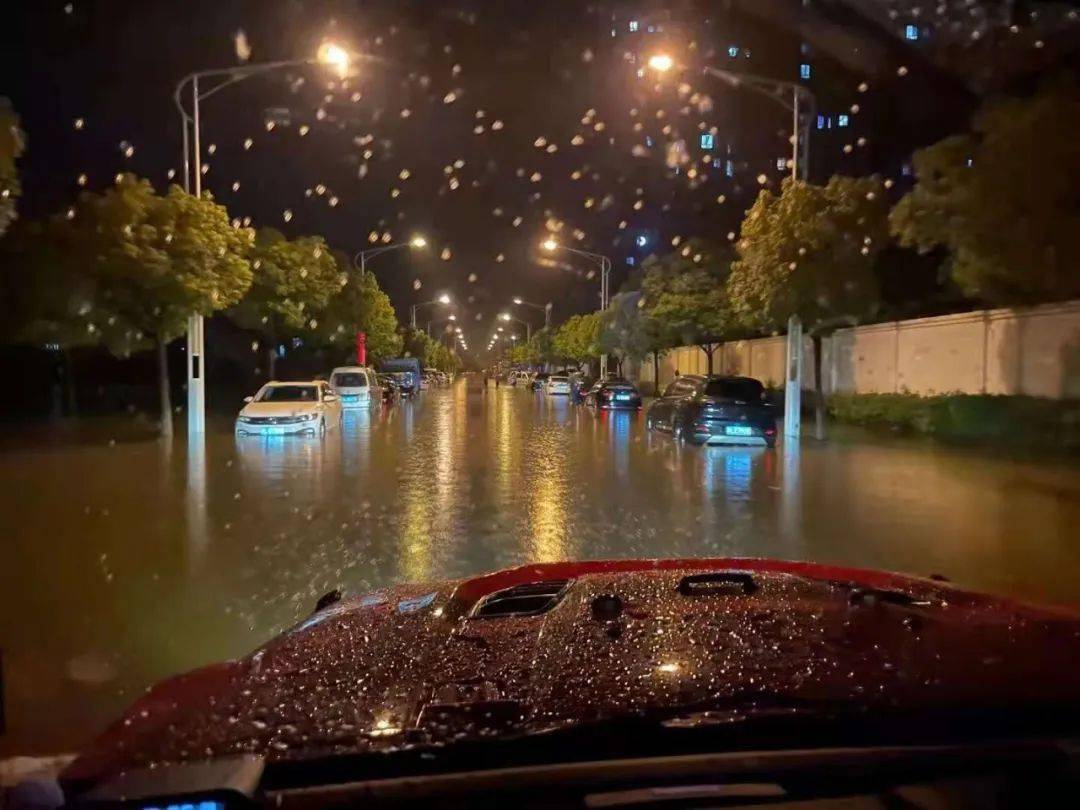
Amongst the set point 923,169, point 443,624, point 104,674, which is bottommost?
point 104,674

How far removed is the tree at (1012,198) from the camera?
17.5 m

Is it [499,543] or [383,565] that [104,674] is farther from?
[499,543]

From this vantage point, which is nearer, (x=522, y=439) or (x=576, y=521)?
(x=576, y=521)

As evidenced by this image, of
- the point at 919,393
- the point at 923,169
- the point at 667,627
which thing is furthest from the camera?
the point at 919,393

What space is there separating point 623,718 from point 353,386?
127ft

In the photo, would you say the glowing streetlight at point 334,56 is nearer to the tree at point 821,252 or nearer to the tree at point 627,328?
the tree at point 821,252

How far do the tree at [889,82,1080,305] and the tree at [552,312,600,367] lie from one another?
140 ft

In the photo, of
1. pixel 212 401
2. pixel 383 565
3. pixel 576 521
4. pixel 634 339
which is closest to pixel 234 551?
pixel 383 565

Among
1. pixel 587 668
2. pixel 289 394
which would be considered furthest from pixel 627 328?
pixel 587 668

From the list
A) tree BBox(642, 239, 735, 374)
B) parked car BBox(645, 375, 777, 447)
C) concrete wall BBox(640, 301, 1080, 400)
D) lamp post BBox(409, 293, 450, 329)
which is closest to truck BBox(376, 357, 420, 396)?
tree BBox(642, 239, 735, 374)

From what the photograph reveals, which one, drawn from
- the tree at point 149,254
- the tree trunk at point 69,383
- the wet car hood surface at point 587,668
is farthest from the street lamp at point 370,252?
the wet car hood surface at point 587,668

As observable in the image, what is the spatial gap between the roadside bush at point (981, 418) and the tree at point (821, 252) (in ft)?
6.56

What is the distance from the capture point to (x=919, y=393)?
96.3 ft

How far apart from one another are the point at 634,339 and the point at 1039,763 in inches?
2050
